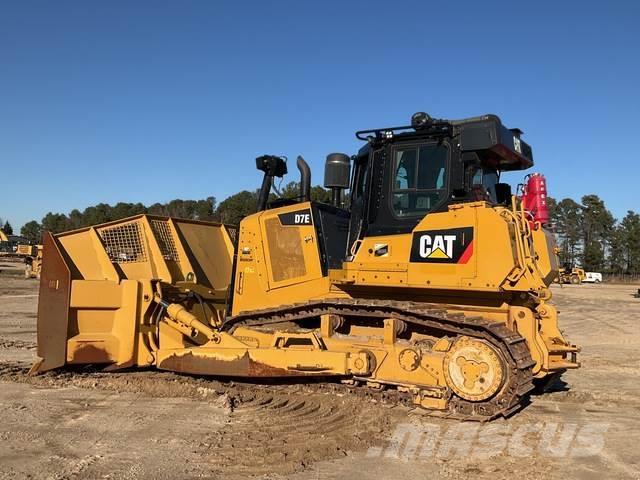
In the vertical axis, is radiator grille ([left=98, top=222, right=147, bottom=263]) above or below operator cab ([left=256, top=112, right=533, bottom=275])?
below

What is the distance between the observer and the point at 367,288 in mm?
6641

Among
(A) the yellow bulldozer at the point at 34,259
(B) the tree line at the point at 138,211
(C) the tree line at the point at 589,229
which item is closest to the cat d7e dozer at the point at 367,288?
(A) the yellow bulldozer at the point at 34,259

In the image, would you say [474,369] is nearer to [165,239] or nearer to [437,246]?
[437,246]

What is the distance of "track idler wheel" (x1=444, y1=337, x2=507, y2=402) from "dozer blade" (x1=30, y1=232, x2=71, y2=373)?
4720 mm

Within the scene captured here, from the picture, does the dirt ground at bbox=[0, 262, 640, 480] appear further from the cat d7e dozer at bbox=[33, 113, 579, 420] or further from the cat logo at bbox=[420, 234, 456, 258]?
the cat logo at bbox=[420, 234, 456, 258]

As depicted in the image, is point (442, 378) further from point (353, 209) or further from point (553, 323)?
point (353, 209)

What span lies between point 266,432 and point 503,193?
14.1 feet

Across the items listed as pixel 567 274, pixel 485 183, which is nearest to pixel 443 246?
pixel 485 183

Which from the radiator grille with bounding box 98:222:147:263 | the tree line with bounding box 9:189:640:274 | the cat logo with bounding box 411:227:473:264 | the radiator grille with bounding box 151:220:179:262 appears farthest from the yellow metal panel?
the tree line with bounding box 9:189:640:274

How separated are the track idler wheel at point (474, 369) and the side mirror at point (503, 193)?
2.25 metres

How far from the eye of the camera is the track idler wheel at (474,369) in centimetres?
567

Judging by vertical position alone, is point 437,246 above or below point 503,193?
below

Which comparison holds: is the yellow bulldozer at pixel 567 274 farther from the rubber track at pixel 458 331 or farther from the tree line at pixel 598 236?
the tree line at pixel 598 236

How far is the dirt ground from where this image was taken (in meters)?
4.59
